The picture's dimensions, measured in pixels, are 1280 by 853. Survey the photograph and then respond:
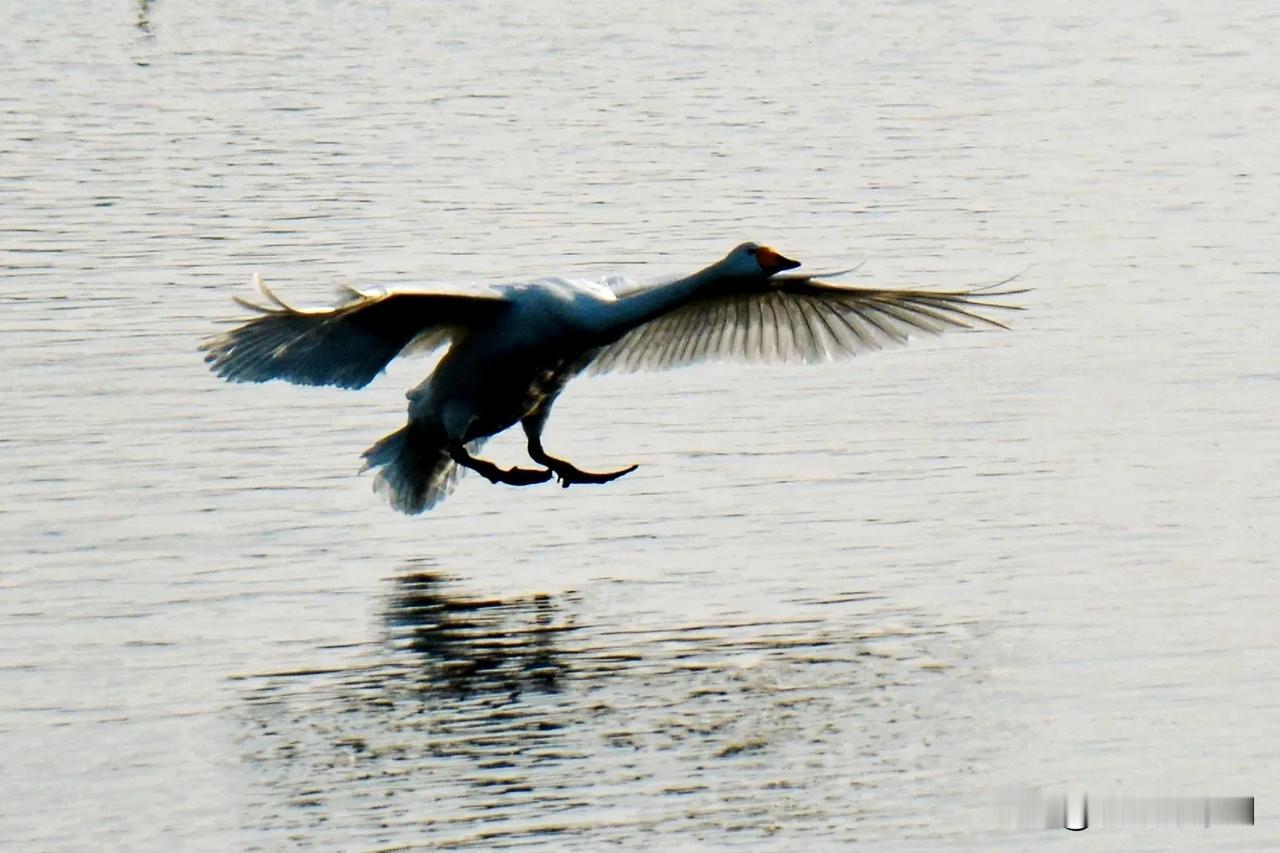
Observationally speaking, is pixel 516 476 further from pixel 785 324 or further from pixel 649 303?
pixel 785 324

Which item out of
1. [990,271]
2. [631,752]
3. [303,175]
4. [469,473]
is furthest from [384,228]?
[631,752]

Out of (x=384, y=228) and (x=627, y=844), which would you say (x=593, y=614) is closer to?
(x=627, y=844)

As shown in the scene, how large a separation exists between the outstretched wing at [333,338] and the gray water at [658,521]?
91 cm

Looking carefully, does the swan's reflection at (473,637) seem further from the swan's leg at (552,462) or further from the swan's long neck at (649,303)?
the swan's long neck at (649,303)

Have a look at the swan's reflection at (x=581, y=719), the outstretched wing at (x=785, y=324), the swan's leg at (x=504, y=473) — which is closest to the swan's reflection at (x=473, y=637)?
the swan's reflection at (x=581, y=719)

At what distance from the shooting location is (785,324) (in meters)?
13.9

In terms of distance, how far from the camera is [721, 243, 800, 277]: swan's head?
1281 centimetres

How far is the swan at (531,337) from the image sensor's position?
12.2m

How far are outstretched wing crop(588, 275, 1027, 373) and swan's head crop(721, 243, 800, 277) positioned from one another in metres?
0.27

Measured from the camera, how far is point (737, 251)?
42.3ft

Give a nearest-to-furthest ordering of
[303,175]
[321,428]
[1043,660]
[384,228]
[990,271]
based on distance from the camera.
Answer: [1043,660] < [321,428] < [990,271] < [384,228] < [303,175]

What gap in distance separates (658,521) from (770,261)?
1.42 metres

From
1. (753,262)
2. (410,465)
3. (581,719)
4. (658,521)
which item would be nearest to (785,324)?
(753,262)

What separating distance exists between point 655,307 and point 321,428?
298 cm
